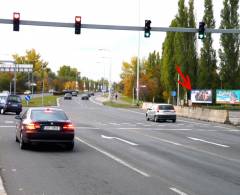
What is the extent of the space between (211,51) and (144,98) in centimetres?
4140

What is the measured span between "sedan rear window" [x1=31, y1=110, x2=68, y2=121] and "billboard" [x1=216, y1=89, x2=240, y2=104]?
117 feet

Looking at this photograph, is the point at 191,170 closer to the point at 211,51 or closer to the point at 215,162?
the point at 215,162

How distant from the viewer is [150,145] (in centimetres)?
2048

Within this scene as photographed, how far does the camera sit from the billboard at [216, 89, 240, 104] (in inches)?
2009

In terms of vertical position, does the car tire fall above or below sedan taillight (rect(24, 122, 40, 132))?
below

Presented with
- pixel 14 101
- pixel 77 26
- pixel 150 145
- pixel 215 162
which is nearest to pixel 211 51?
pixel 14 101

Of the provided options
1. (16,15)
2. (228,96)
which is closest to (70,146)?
(16,15)

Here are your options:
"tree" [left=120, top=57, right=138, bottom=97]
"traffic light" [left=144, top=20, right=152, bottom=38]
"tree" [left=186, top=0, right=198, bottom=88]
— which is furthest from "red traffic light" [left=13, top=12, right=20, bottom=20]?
"tree" [left=120, top=57, right=138, bottom=97]

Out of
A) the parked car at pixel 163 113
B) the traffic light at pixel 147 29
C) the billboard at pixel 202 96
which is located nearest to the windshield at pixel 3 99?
the parked car at pixel 163 113

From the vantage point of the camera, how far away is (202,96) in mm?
58125

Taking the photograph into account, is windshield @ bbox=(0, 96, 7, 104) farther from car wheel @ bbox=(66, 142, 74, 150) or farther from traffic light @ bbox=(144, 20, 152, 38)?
car wheel @ bbox=(66, 142, 74, 150)

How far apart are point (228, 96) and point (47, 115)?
37.5 metres

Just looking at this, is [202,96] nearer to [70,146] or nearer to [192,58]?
[192,58]

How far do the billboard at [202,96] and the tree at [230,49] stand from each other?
5782mm
